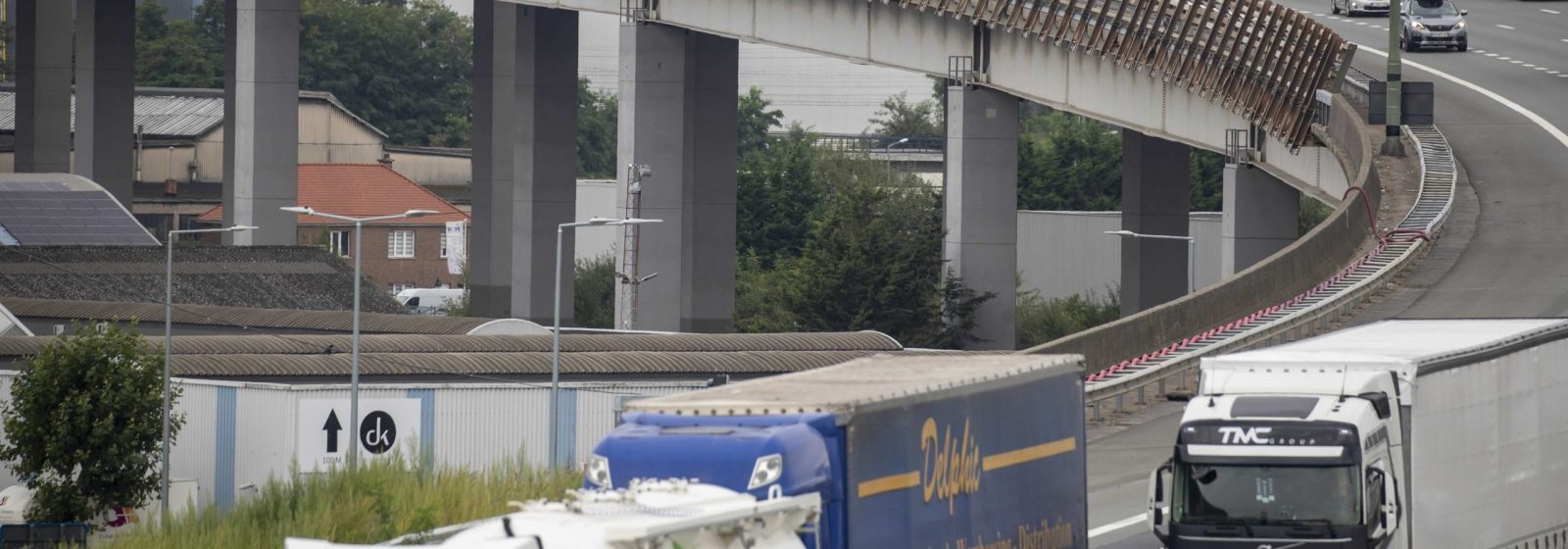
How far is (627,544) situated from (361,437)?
103 ft

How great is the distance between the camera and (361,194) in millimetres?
125375

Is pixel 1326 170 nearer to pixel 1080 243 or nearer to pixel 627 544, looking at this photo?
pixel 627 544

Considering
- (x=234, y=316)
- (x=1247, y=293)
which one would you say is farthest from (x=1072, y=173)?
(x=1247, y=293)

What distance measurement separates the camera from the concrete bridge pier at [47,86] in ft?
262

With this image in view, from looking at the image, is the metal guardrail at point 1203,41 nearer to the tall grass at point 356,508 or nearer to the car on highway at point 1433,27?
the car on highway at point 1433,27

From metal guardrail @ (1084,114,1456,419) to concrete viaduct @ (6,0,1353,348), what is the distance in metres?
6.31

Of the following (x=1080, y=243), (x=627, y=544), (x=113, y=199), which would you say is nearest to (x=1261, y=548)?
(x=627, y=544)

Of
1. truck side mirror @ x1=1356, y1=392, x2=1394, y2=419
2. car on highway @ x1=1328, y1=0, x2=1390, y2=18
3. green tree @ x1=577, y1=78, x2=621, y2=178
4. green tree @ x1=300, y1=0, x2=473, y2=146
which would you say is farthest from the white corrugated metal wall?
green tree @ x1=577, y1=78, x2=621, y2=178

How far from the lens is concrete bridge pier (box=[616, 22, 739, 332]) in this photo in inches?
2318

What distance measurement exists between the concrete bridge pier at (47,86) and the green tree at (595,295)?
28.4 meters

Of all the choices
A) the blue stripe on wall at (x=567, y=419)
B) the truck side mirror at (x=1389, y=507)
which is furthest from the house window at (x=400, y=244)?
the truck side mirror at (x=1389, y=507)

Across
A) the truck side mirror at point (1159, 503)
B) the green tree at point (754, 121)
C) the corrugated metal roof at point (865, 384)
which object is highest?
the green tree at point (754, 121)

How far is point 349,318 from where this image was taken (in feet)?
193

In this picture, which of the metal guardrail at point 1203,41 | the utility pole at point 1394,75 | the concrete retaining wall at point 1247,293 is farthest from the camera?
the metal guardrail at point 1203,41
